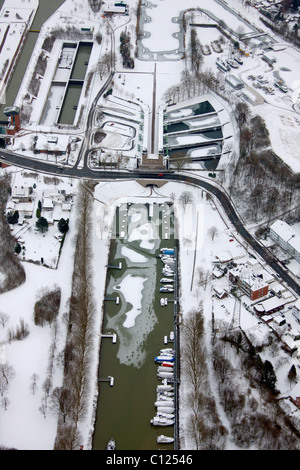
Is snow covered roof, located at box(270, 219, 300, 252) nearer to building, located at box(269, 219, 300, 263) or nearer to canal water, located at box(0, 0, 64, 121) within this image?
building, located at box(269, 219, 300, 263)

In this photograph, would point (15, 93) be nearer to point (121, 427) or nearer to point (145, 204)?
point (145, 204)

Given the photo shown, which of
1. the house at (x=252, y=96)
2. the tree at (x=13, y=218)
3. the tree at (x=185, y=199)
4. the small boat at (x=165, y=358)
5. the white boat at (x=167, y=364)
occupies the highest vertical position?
the house at (x=252, y=96)

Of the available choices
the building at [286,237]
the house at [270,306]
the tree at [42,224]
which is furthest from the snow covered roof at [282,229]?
the tree at [42,224]

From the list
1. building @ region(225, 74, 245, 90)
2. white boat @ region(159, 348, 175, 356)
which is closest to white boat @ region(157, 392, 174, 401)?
white boat @ region(159, 348, 175, 356)

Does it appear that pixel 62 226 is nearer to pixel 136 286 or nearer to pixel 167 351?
pixel 136 286

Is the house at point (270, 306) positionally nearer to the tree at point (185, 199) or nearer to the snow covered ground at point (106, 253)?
the snow covered ground at point (106, 253)

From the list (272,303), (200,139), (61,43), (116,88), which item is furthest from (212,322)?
(61,43)
